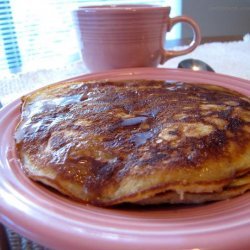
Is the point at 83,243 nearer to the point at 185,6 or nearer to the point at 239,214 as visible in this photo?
the point at 239,214

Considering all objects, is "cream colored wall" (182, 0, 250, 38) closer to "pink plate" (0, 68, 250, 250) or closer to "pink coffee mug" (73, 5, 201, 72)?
"pink coffee mug" (73, 5, 201, 72)

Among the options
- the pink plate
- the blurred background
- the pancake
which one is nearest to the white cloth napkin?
the pancake

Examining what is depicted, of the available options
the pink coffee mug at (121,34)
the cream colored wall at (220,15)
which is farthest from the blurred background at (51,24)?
the pink coffee mug at (121,34)

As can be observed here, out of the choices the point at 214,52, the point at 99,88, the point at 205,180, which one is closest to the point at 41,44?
the point at 214,52

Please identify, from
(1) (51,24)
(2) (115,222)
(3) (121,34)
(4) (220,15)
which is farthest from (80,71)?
(4) (220,15)

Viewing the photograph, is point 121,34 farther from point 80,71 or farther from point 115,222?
point 115,222

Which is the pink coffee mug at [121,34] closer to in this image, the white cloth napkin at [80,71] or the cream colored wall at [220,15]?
the white cloth napkin at [80,71]

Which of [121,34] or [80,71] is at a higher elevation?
[121,34]

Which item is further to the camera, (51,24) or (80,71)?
(51,24)
